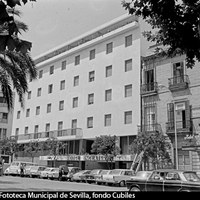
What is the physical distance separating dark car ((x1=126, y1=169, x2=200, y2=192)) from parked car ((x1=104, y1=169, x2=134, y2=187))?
400 inches

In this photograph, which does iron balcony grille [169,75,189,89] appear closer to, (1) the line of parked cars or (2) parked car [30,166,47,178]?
(1) the line of parked cars

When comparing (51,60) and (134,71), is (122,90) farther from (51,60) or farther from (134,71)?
(51,60)

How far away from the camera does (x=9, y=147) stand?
1994 inches

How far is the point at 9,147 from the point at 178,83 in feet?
99.3

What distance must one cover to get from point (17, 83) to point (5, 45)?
1348 cm

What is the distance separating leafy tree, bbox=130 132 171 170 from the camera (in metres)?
28.9

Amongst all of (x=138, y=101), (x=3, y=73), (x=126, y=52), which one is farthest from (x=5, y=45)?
(x=126, y=52)

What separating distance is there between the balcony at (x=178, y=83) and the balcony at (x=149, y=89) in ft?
5.80

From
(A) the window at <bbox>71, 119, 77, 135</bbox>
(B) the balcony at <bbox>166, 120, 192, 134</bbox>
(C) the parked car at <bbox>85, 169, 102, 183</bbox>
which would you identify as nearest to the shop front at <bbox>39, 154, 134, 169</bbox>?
(A) the window at <bbox>71, 119, 77, 135</bbox>

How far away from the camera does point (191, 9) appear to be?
22.1ft

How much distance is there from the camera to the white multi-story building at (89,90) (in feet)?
116

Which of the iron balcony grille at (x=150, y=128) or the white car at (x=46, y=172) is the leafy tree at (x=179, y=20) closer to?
the iron balcony grille at (x=150, y=128)

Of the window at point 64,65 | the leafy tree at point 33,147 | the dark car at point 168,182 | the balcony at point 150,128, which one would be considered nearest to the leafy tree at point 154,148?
the balcony at point 150,128

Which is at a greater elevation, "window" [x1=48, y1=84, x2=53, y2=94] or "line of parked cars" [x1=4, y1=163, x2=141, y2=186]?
"window" [x1=48, y1=84, x2=53, y2=94]
